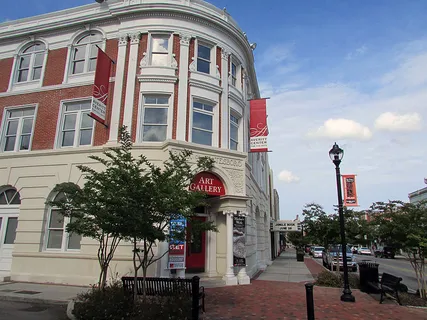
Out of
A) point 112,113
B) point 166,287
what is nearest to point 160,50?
point 112,113

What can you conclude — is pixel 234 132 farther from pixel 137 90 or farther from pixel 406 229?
pixel 406 229

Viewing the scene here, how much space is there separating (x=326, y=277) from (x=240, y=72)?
36.9 feet

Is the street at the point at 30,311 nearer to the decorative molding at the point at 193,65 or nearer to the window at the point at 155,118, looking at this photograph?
the window at the point at 155,118

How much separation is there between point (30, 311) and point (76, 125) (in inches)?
344

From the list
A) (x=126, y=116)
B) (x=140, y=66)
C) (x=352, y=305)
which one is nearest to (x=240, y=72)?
(x=140, y=66)

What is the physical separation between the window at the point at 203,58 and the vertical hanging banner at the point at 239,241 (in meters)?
7.36

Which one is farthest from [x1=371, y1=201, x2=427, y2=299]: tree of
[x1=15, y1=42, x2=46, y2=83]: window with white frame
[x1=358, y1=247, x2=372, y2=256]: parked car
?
[x1=358, y1=247, x2=372, y2=256]: parked car

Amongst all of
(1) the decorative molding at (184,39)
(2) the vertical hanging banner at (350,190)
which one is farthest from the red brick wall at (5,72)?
(2) the vertical hanging banner at (350,190)

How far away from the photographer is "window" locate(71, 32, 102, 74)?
15.6m

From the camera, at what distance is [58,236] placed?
1389 centimetres

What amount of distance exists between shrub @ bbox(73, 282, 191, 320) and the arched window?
9758mm

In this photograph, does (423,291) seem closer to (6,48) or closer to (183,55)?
(183,55)

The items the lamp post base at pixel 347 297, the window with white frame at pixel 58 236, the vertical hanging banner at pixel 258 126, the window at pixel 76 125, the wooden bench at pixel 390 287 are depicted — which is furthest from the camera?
the vertical hanging banner at pixel 258 126

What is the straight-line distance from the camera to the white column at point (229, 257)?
12851 mm
